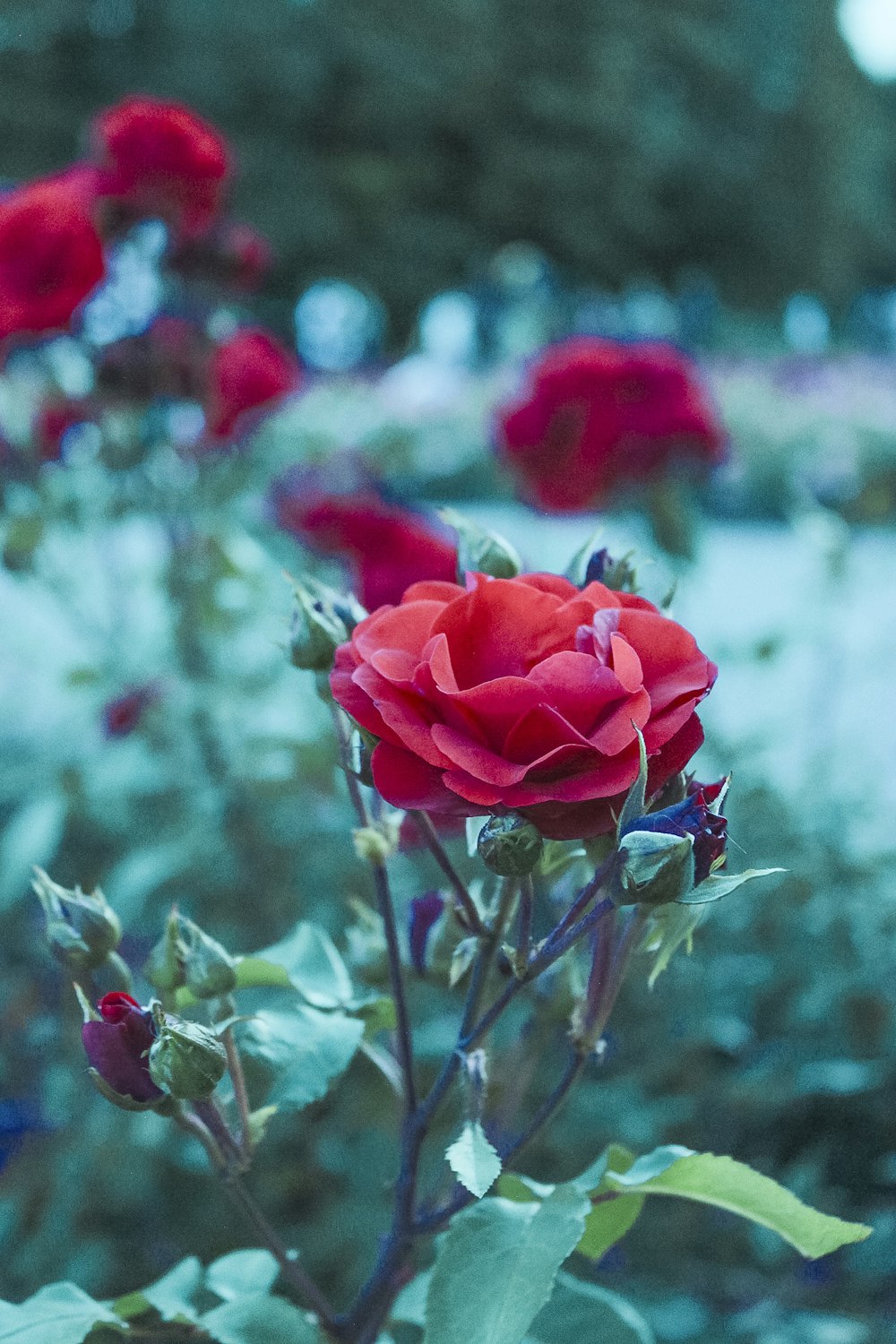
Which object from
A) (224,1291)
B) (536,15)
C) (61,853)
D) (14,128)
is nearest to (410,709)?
(224,1291)

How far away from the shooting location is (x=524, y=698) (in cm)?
36

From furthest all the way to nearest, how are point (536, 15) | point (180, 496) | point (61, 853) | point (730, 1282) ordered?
point (536, 15) → point (61, 853) → point (180, 496) → point (730, 1282)

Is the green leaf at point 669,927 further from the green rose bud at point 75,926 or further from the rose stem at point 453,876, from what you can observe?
the green rose bud at point 75,926

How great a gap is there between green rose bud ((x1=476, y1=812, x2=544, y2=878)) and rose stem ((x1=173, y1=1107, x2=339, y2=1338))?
0.53 ft

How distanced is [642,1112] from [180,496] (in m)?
0.74

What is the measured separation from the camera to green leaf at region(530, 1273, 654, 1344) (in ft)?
1.71

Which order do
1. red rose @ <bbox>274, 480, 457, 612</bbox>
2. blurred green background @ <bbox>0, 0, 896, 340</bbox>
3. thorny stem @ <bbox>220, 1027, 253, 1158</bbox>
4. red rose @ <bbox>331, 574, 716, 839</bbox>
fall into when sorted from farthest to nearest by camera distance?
blurred green background @ <bbox>0, 0, 896, 340</bbox>, red rose @ <bbox>274, 480, 457, 612</bbox>, thorny stem @ <bbox>220, 1027, 253, 1158</bbox>, red rose @ <bbox>331, 574, 716, 839</bbox>

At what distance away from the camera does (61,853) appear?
62.3 inches

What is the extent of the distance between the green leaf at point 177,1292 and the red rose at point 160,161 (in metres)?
0.88

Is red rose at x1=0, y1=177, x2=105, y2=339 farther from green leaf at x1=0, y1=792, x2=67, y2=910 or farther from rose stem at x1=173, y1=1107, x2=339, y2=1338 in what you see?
rose stem at x1=173, y1=1107, x2=339, y2=1338

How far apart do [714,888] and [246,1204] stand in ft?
0.80

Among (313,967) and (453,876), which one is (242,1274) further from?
(453,876)

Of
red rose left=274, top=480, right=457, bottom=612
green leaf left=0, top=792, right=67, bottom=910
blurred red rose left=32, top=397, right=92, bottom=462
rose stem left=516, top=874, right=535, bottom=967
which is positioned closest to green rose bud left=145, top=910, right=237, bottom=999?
rose stem left=516, top=874, right=535, bottom=967

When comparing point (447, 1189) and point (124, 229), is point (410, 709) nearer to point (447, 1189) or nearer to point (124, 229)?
point (447, 1189)
